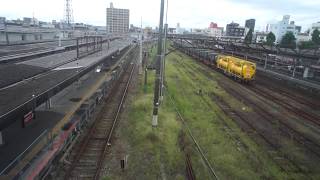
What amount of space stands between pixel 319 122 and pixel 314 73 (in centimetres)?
2166

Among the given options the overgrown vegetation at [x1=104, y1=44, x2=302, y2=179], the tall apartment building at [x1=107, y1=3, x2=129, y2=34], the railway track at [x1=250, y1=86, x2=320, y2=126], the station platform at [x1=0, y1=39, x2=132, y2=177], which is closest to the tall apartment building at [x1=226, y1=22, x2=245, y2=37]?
the tall apartment building at [x1=107, y1=3, x2=129, y2=34]

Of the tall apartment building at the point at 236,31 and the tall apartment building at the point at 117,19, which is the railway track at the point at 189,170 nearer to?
the tall apartment building at the point at 117,19

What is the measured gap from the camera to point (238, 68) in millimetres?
39438

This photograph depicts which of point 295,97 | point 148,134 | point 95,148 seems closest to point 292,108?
point 295,97

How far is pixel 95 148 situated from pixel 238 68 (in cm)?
2910

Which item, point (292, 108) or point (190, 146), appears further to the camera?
point (292, 108)

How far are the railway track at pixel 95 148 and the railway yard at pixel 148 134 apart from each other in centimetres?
5

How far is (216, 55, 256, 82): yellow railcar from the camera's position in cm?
3741

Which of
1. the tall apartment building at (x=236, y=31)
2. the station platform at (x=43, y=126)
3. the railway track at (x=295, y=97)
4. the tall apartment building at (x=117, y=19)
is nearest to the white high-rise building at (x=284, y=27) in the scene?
the tall apartment building at (x=236, y=31)

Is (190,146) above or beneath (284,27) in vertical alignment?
beneath

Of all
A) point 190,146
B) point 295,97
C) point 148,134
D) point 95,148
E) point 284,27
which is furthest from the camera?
point 284,27

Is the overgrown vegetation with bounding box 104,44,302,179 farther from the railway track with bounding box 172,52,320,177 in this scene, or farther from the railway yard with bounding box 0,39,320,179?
the railway track with bounding box 172,52,320,177

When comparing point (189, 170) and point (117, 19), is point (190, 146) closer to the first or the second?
point (189, 170)

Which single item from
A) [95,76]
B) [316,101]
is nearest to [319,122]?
[316,101]
